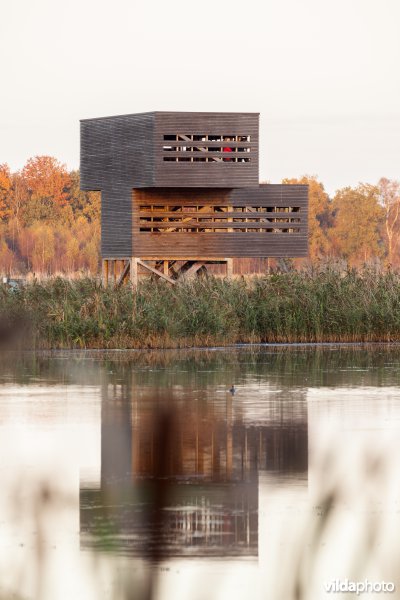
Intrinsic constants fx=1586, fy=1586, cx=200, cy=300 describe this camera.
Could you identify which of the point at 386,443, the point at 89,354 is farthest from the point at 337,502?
the point at 89,354

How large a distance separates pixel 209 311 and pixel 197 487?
20728 mm

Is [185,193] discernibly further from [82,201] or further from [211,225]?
[82,201]

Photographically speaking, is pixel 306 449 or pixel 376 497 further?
pixel 306 449

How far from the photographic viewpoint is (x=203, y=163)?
183 ft

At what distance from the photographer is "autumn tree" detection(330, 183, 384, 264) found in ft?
406

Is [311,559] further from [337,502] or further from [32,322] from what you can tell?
[32,322]

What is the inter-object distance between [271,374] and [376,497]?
517 inches

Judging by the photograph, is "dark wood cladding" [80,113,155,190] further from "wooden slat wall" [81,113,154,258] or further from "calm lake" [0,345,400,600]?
"calm lake" [0,345,400,600]

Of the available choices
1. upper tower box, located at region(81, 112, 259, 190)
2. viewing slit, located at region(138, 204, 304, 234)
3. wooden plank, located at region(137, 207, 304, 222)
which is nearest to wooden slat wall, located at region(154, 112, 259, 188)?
upper tower box, located at region(81, 112, 259, 190)

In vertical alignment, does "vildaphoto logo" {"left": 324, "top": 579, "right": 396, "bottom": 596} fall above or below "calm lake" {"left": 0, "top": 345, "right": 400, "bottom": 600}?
below

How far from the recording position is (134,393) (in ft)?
74.7

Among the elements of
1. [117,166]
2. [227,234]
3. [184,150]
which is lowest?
[227,234]

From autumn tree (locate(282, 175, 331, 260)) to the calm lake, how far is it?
335 ft

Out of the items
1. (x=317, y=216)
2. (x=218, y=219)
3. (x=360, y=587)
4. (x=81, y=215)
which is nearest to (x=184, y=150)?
(x=218, y=219)
